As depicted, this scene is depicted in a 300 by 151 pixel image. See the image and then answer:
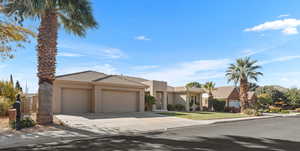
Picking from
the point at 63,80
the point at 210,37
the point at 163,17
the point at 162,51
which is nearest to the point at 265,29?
the point at 210,37

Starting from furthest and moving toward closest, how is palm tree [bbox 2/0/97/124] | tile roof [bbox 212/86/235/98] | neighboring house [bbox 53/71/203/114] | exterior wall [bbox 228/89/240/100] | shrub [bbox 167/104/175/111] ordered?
tile roof [bbox 212/86/235/98] → exterior wall [bbox 228/89/240/100] → shrub [bbox 167/104/175/111] → neighboring house [bbox 53/71/203/114] → palm tree [bbox 2/0/97/124]

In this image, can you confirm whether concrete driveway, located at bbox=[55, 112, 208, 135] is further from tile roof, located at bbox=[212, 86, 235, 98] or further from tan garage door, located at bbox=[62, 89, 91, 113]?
tile roof, located at bbox=[212, 86, 235, 98]

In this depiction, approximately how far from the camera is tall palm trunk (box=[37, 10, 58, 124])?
12114 mm

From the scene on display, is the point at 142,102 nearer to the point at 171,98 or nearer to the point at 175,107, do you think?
the point at 175,107

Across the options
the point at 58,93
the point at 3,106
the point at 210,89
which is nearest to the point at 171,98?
the point at 210,89

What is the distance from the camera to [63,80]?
18.2 metres

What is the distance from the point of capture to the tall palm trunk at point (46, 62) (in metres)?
12.1

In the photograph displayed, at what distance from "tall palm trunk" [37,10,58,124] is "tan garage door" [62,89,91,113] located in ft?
20.7

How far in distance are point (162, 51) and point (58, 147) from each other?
19.7 metres

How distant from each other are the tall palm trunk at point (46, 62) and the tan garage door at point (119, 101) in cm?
824

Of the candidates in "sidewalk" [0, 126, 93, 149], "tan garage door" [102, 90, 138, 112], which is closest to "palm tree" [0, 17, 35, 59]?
"sidewalk" [0, 126, 93, 149]

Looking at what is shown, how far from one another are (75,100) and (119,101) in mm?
4339

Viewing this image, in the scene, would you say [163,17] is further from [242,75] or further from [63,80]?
[242,75]

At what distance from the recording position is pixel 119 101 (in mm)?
21531
